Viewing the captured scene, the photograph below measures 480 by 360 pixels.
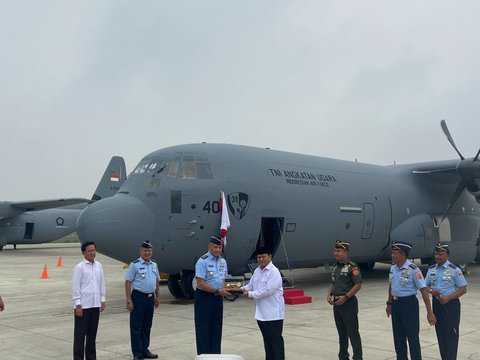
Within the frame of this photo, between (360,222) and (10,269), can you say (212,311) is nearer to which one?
(360,222)

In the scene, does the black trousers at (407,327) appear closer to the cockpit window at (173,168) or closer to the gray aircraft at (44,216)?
the cockpit window at (173,168)

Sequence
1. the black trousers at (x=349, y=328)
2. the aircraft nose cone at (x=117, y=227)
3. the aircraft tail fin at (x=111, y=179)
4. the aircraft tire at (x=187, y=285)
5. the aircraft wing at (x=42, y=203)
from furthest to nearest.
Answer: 1. the aircraft tail fin at (x=111, y=179)
2. the aircraft wing at (x=42, y=203)
3. the aircraft tire at (x=187, y=285)
4. the aircraft nose cone at (x=117, y=227)
5. the black trousers at (x=349, y=328)

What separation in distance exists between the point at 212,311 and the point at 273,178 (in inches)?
296

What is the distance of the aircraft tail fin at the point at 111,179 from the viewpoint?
36.4 m

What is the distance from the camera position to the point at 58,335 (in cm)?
872

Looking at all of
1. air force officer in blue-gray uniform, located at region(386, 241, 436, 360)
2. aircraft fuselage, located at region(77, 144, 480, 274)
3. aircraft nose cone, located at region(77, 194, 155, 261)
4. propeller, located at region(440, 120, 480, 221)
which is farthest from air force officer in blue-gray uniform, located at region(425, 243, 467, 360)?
propeller, located at region(440, 120, 480, 221)

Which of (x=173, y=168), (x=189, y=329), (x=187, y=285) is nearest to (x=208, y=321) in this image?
(x=189, y=329)

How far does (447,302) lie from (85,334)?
4.45 m

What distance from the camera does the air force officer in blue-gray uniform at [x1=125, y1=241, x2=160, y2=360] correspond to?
7051 mm

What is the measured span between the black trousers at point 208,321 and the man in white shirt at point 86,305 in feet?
4.18

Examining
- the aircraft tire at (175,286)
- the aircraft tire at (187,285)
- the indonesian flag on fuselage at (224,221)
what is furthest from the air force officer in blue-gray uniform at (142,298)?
the aircraft tire at (175,286)

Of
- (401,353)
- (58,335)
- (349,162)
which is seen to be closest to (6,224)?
(349,162)

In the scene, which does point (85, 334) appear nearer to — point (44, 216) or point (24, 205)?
point (24, 205)

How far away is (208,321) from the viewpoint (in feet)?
21.6
